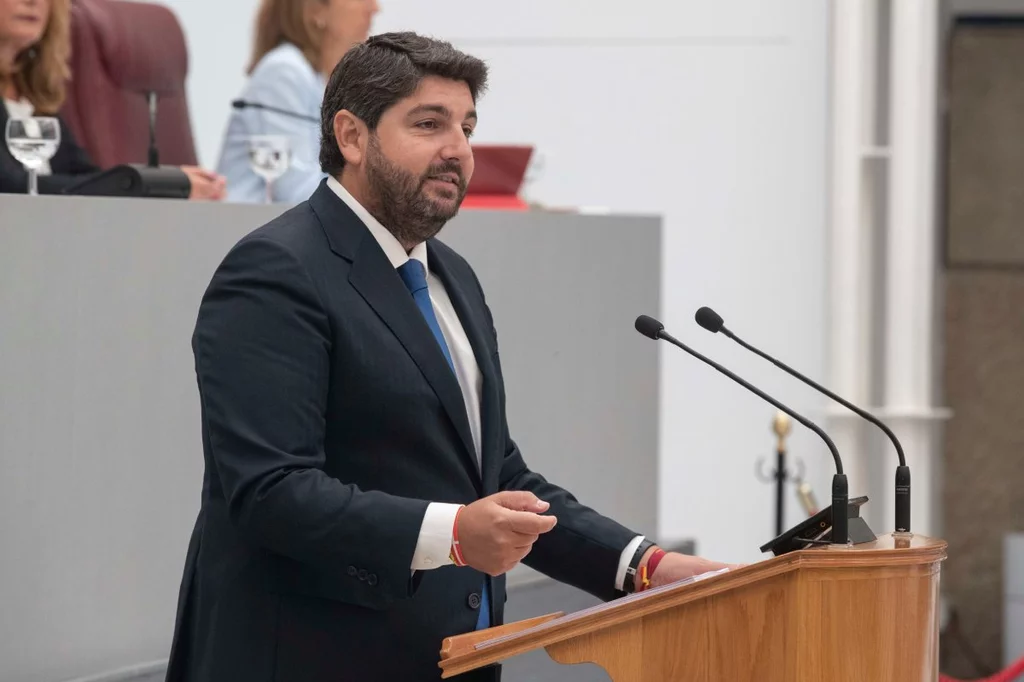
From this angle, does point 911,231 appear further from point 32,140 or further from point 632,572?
point 632,572

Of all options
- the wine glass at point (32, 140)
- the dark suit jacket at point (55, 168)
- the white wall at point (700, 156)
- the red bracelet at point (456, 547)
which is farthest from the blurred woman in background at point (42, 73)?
the white wall at point (700, 156)

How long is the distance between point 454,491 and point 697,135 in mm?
3865

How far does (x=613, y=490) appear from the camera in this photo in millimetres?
3467

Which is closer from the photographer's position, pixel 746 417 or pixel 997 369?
pixel 746 417

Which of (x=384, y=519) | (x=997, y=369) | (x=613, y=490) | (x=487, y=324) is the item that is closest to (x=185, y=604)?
(x=384, y=519)

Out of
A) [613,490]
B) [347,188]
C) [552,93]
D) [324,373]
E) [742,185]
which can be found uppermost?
[552,93]

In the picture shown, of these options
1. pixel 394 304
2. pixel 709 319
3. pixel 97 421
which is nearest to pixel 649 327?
pixel 709 319

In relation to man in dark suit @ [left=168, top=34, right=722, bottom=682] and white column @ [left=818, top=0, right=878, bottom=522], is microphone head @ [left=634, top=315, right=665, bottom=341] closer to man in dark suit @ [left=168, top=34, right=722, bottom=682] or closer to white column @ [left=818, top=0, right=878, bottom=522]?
man in dark suit @ [left=168, top=34, right=722, bottom=682]

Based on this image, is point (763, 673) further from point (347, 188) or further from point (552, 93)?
point (552, 93)

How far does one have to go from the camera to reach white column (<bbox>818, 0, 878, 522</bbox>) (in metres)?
5.04

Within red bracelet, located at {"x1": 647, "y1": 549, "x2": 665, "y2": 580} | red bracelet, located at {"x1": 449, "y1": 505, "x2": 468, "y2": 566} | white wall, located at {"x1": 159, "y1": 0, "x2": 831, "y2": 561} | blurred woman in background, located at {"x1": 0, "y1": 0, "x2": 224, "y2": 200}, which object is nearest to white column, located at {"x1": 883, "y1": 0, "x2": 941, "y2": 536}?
A: white wall, located at {"x1": 159, "y1": 0, "x2": 831, "y2": 561}

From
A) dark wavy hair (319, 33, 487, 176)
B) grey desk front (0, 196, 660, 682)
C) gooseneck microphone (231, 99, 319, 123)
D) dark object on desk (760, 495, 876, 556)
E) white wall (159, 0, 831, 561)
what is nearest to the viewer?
dark object on desk (760, 495, 876, 556)

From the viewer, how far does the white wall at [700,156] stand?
5.11 m

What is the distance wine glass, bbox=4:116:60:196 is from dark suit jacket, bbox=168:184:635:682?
3.54 ft
